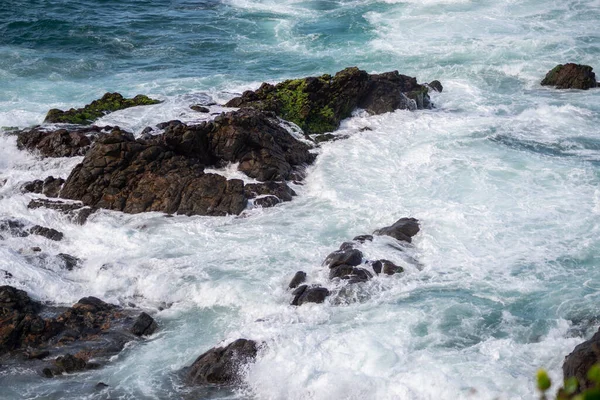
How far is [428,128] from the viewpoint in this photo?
21.6m

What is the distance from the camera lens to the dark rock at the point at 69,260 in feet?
48.3

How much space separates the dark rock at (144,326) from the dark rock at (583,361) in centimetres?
698

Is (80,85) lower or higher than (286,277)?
higher

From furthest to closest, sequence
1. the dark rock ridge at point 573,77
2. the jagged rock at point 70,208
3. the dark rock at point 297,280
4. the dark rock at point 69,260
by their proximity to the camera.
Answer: the dark rock ridge at point 573,77, the jagged rock at point 70,208, the dark rock at point 69,260, the dark rock at point 297,280

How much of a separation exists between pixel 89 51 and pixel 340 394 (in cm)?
2455

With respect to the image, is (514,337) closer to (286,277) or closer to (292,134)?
(286,277)

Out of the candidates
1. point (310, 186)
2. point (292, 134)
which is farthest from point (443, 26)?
point (310, 186)

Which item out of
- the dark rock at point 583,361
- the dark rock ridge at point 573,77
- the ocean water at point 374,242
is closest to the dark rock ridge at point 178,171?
the ocean water at point 374,242

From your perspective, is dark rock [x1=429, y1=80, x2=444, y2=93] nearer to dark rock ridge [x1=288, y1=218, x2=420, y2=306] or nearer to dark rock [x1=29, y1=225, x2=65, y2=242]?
dark rock ridge [x1=288, y1=218, x2=420, y2=306]

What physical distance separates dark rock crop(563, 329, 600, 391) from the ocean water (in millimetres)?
780

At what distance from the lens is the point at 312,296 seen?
12883 millimetres

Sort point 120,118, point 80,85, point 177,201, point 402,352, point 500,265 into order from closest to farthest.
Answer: point 402,352 → point 500,265 → point 177,201 → point 120,118 → point 80,85

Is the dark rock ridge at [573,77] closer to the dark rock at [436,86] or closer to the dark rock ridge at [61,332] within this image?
the dark rock at [436,86]

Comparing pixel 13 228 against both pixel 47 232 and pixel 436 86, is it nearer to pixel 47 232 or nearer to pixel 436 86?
pixel 47 232
